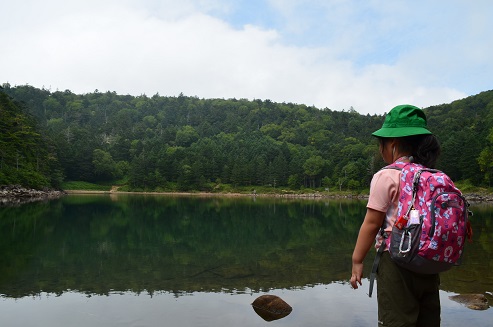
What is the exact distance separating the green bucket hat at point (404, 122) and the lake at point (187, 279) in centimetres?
628

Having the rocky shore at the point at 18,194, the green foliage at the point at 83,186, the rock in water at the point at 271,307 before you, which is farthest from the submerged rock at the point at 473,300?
the green foliage at the point at 83,186

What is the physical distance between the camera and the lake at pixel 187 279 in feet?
27.9

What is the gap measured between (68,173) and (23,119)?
34.1 meters

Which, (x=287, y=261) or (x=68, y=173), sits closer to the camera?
(x=287, y=261)

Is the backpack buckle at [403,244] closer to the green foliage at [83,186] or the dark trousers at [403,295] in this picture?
the dark trousers at [403,295]

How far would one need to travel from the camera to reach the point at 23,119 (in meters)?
60.8

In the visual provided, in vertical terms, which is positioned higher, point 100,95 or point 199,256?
point 100,95

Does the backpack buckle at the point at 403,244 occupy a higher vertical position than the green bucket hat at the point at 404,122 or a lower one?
lower

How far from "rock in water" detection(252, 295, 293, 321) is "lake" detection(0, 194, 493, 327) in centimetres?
16

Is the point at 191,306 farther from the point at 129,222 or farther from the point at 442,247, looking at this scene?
the point at 129,222

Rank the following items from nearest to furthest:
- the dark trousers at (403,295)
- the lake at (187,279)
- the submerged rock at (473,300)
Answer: the dark trousers at (403,295), the lake at (187,279), the submerged rock at (473,300)

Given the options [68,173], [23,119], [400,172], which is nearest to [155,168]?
[68,173]

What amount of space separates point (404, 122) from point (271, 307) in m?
6.91

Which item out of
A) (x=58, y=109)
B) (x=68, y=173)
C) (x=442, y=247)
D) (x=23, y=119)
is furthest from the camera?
(x=58, y=109)
